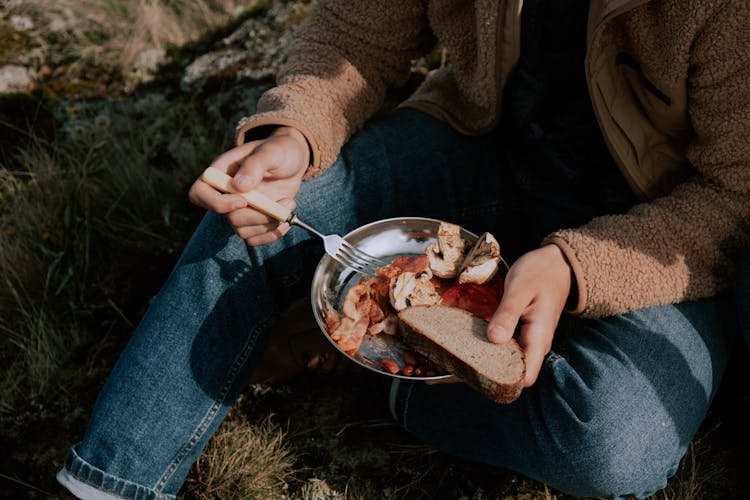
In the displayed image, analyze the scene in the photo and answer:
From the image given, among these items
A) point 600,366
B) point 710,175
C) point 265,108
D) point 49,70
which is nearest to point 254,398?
point 265,108

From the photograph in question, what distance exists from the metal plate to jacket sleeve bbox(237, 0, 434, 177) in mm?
301

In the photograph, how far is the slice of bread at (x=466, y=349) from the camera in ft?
5.62

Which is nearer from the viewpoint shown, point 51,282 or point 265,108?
point 265,108

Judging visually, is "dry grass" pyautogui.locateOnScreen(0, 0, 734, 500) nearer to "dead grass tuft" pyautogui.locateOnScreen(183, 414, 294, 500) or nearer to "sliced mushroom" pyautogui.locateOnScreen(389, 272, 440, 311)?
"dead grass tuft" pyautogui.locateOnScreen(183, 414, 294, 500)

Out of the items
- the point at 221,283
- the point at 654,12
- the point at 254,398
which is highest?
the point at 654,12

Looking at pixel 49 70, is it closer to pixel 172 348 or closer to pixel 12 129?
pixel 12 129

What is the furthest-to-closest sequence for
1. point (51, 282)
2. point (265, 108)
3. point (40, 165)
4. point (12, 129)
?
1. point (12, 129)
2. point (40, 165)
3. point (51, 282)
4. point (265, 108)

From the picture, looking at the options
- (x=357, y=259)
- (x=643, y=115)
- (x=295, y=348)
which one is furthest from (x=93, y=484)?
(x=643, y=115)

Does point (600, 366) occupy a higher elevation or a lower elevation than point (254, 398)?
higher

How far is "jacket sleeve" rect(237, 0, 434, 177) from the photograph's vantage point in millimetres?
2182

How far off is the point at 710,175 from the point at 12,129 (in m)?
3.64

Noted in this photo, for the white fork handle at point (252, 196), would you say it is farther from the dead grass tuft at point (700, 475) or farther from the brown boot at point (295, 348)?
the dead grass tuft at point (700, 475)

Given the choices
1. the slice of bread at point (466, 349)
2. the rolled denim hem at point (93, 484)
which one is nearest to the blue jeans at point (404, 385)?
the rolled denim hem at point (93, 484)

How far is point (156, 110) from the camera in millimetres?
3830
